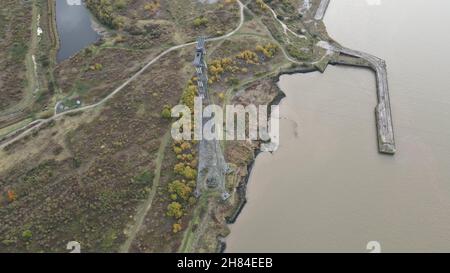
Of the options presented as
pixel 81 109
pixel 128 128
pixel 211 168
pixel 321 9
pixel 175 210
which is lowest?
pixel 175 210

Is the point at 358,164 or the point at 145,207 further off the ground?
the point at 358,164

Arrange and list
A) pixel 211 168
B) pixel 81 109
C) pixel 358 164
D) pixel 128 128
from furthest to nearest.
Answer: pixel 81 109, pixel 128 128, pixel 358 164, pixel 211 168

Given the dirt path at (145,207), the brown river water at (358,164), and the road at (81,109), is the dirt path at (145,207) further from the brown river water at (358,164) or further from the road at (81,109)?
the road at (81,109)

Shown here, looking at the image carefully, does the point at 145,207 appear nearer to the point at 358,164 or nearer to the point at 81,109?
the point at 81,109

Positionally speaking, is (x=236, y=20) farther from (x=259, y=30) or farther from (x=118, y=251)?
(x=118, y=251)

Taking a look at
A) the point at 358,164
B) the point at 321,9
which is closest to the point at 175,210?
the point at 358,164

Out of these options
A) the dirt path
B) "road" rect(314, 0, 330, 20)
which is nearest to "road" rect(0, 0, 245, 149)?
the dirt path

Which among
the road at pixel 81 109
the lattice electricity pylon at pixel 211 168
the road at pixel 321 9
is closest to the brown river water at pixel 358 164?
the lattice electricity pylon at pixel 211 168
